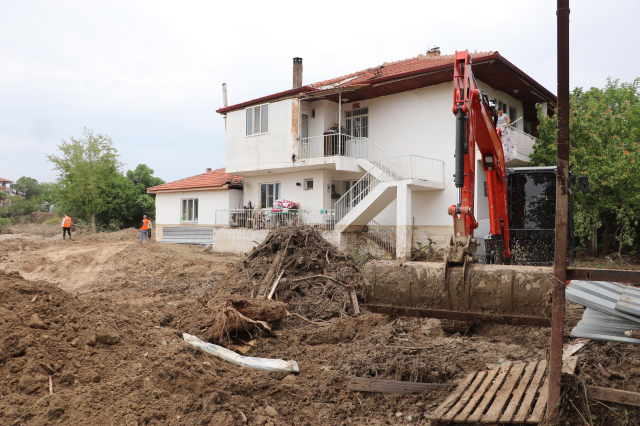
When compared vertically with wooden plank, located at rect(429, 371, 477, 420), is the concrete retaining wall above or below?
above

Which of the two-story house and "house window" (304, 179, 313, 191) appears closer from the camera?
the two-story house

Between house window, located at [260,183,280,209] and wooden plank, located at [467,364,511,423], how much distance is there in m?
18.2

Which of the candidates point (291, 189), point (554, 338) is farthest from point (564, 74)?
point (291, 189)

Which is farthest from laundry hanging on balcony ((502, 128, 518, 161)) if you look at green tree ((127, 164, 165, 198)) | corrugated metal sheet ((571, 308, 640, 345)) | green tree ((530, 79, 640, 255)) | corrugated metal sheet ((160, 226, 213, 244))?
green tree ((127, 164, 165, 198))

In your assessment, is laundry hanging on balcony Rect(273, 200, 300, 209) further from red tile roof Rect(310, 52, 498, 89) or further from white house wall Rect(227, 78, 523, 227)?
red tile roof Rect(310, 52, 498, 89)

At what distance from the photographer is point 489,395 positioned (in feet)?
14.7

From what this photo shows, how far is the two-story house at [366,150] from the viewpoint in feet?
58.1

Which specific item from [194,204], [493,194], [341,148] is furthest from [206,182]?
[493,194]

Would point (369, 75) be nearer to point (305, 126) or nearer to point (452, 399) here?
point (305, 126)

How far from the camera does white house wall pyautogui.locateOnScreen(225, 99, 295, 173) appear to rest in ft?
67.5

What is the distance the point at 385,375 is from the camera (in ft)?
18.8

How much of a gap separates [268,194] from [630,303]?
20260mm

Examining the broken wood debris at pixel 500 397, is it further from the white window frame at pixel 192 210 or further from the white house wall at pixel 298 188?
the white window frame at pixel 192 210

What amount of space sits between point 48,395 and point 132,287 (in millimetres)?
9804
